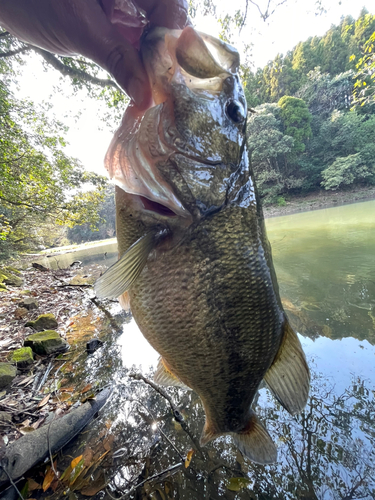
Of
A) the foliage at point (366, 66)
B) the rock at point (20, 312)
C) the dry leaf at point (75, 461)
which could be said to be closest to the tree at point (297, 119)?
the foliage at point (366, 66)

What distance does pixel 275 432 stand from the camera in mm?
2312

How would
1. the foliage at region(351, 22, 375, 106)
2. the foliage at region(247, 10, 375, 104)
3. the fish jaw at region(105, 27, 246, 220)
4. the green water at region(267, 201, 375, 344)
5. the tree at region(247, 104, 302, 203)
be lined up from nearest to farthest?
the fish jaw at region(105, 27, 246, 220), the green water at region(267, 201, 375, 344), the foliage at region(351, 22, 375, 106), the tree at region(247, 104, 302, 203), the foliage at region(247, 10, 375, 104)

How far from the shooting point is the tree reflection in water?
187cm

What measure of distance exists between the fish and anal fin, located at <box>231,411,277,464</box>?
2 centimetres

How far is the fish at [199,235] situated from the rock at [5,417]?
258 centimetres

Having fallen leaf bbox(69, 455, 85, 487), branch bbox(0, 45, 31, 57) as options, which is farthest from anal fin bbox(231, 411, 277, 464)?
branch bbox(0, 45, 31, 57)

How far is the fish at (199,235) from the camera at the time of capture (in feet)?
3.22

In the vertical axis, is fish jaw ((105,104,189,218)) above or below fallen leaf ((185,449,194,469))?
above

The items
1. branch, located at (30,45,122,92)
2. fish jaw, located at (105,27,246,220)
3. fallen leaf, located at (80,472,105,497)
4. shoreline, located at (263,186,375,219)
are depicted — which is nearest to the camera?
fish jaw, located at (105,27,246,220)

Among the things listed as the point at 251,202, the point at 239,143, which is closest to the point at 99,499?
the point at 251,202

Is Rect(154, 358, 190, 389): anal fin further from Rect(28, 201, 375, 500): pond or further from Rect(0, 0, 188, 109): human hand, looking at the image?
Rect(0, 0, 188, 109): human hand

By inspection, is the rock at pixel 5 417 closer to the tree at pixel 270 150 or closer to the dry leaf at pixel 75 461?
the dry leaf at pixel 75 461

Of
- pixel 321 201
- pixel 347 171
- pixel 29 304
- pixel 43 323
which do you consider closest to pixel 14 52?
pixel 29 304

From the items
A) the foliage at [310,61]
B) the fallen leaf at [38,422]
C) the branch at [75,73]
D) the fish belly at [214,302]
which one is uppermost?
the foliage at [310,61]
